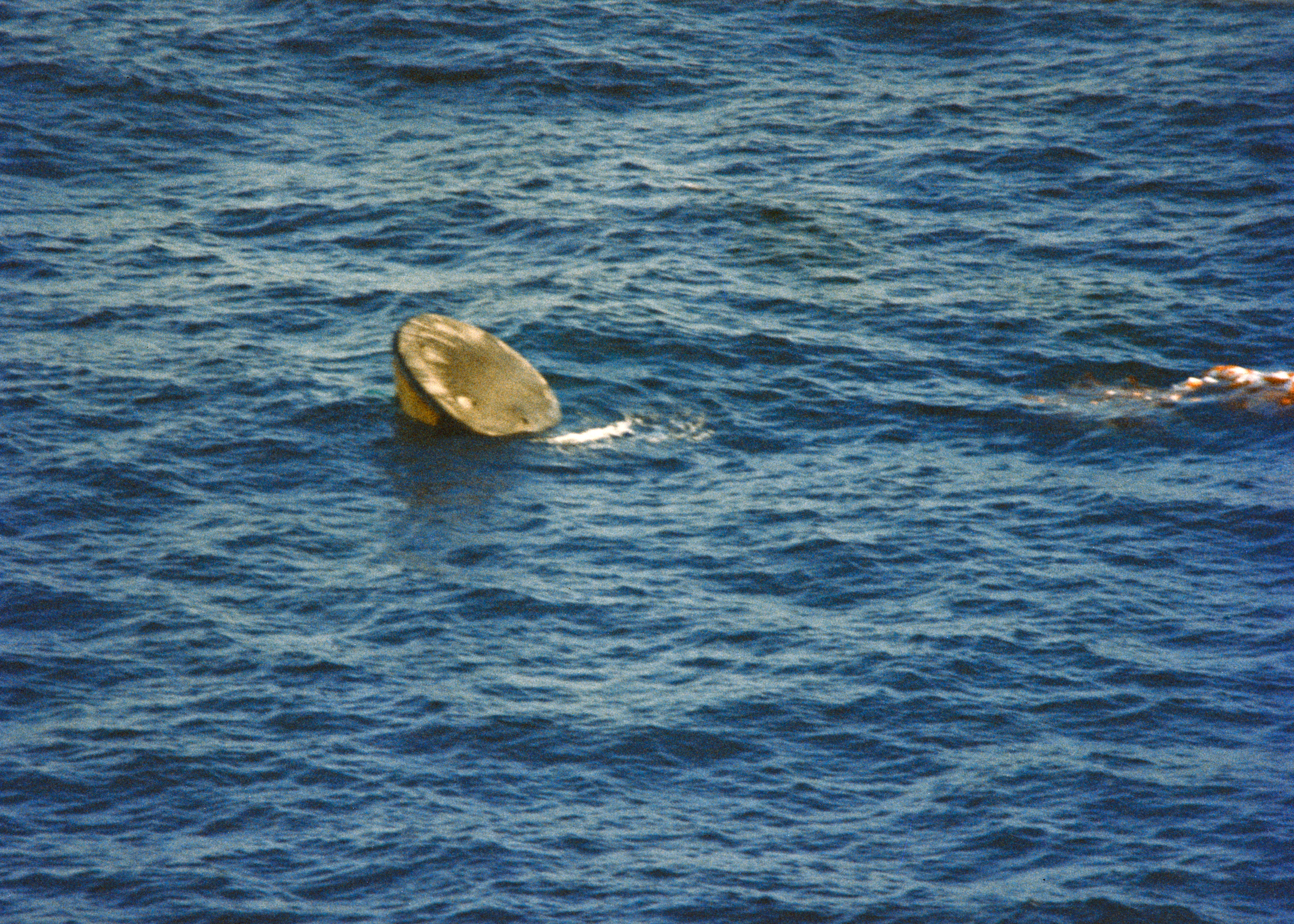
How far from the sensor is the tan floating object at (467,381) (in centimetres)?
2228

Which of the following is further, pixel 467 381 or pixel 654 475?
pixel 467 381

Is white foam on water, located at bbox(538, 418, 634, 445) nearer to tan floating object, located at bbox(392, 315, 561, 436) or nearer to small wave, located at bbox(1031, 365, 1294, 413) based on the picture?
tan floating object, located at bbox(392, 315, 561, 436)

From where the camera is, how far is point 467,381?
2262cm

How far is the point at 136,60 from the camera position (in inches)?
1452

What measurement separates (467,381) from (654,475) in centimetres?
326

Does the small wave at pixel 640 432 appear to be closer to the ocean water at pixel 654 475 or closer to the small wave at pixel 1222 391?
the ocean water at pixel 654 475

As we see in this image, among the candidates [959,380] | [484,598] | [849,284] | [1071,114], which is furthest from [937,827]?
[1071,114]

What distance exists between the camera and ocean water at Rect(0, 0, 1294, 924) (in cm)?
1452

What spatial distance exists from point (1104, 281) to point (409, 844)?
19.2 m

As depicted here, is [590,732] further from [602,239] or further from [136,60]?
[136,60]

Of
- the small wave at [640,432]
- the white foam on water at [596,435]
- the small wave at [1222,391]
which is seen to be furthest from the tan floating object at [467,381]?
the small wave at [1222,391]

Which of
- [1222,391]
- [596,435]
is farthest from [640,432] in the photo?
[1222,391]

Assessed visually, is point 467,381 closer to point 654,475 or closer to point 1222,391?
point 654,475

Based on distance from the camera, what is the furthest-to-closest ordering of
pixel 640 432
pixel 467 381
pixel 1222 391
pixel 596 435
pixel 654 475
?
pixel 1222 391
pixel 640 432
pixel 596 435
pixel 467 381
pixel 654 475
